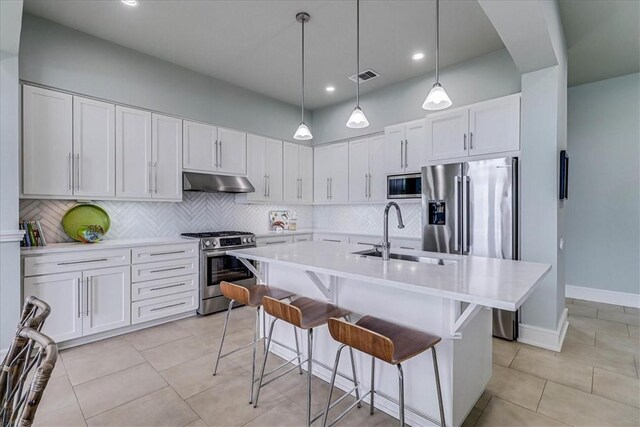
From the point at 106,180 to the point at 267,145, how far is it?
7.43 feet

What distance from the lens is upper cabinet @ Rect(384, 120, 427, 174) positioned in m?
4.04

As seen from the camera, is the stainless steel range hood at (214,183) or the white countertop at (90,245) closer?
the white countertop at (90,245)

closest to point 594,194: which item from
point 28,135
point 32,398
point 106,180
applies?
point 32,398

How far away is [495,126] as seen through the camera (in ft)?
10.8

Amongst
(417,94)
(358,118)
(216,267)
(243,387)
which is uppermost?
(417,94)

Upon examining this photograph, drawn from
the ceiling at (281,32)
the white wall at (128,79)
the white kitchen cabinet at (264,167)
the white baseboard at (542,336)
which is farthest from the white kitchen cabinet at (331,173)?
the white baseboard at (542,336)

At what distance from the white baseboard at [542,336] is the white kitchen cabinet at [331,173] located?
2.87 meters

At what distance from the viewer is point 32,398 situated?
0.72m

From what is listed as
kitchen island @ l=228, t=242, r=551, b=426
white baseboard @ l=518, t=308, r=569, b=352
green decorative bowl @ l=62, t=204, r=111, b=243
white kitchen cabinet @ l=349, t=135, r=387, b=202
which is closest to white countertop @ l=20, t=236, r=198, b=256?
green decorative bowl @ l=62, t=204, r=111, b=243

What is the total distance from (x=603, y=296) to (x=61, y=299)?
6476 mm

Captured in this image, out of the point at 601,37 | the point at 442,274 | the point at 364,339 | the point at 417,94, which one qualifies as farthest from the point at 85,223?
the point at 601,37

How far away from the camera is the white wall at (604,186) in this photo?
4.08 m

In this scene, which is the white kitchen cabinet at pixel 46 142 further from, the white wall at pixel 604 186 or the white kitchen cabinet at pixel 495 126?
the white wall at pixel 604 186

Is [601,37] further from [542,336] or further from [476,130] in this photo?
[542,336]
